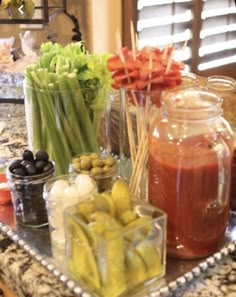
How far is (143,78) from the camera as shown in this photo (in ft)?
2.52

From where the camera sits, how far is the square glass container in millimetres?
685

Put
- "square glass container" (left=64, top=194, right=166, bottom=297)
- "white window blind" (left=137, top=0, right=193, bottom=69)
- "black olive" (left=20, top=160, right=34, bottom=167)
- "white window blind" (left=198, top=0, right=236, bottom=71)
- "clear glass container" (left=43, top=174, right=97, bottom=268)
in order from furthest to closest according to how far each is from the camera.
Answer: "white window blind" (left=198, top=0, right=236, bottom=71) → "white window blind" (left=137, top=0, right=193, bottom=69) → "black olive" (left=20, top=160, right=34, bottom=167) → "clear glass container" (left=43, top=174, right=97, bottom=268) → "square glass container" (left=64, top=194, right=166, bottom=297)

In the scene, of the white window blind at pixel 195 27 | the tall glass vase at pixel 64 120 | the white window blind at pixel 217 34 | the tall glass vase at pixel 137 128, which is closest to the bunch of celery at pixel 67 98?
the tall glass vase at pixel 64 120

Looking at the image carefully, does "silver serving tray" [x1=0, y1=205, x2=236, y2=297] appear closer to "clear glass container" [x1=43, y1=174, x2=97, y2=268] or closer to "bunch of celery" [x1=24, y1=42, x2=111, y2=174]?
"clear glass container" [x1=43, y1=174, x2=97, y2=268]

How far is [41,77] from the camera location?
96 centimetres

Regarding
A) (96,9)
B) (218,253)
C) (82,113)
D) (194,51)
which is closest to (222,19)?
(194,51)

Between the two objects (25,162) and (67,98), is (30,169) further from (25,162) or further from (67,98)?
(67,98)

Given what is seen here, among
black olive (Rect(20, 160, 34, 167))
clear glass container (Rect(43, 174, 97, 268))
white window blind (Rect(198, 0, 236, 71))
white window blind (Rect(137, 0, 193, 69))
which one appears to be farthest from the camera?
white window blind (Rect(198, 0, 236, 71))

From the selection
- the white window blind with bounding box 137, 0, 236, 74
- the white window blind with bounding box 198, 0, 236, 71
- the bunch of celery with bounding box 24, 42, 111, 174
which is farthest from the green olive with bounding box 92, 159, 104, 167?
the white window blind with bounding box 198, 0, 236, 71

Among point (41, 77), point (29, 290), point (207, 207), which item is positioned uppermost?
point (41, 77)

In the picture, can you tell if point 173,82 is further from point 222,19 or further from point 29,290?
point 222,19

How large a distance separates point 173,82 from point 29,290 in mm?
409

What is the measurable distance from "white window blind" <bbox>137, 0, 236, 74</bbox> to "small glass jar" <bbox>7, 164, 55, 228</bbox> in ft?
5.78

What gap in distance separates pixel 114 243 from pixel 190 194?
15 centimetres
